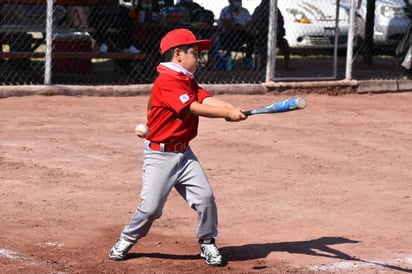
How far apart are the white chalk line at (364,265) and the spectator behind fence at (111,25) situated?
8.95 meters

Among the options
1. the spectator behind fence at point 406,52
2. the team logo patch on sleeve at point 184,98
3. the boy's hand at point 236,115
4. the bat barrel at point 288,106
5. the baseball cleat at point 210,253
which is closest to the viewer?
the bat barrel at point 288,106

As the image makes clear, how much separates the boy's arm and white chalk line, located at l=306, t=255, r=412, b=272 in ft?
3.84

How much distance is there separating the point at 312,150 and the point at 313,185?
1707 mm

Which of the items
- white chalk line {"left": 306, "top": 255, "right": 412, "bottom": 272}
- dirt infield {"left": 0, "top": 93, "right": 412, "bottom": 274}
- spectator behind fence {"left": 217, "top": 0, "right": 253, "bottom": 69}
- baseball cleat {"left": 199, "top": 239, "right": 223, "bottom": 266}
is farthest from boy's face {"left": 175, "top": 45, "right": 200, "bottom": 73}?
spectator behind fence {"left": 217, "top": 0, "right": 253, "bottom": 69}

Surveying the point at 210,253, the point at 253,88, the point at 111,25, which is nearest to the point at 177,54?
the point at 210,253

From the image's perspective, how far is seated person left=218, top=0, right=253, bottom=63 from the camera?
1698 cm

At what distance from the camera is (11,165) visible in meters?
8.80

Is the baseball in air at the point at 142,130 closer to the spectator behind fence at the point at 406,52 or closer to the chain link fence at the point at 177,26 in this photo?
the chain link fence at the point at 177,26

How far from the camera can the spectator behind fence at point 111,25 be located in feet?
48.0

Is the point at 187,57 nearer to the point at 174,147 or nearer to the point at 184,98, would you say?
the point at 184,98

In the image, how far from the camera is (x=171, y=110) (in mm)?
5832

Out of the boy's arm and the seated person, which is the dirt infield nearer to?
the boy's arm

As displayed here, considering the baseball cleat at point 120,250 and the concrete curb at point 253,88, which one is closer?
the baseball cleat at point 120,250

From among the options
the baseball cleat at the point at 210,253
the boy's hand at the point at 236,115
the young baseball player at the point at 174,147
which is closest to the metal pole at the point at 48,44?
the young baseball player at the point at 174,147
